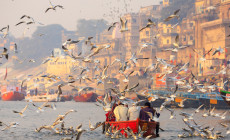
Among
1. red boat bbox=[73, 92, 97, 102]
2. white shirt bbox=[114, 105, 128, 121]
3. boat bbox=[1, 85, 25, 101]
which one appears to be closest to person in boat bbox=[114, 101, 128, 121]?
white shirt bbox=[114, 105, 128, 121]

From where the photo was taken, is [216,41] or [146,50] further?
[146,50]

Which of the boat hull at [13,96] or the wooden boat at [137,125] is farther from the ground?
the wooden boat at [137,125]

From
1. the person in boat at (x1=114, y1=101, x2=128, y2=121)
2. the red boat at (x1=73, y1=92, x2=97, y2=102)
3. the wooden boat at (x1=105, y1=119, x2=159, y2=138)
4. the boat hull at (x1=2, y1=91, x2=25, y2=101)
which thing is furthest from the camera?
the boat hull at (x1=2, y1=91, x2=25, y2=101)

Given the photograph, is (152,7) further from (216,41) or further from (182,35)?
(216,41)

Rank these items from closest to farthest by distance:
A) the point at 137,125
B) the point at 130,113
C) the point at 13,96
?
1. the point at 137,125
2. the point at 130,113
3. the point at 13,96

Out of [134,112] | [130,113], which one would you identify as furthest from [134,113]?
[130,113]

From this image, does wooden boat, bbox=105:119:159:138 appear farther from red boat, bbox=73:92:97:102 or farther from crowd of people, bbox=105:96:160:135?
red boat, bbox=73:92:97:102

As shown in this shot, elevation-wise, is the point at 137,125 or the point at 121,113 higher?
the point at 121,113

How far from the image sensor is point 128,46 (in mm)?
148875

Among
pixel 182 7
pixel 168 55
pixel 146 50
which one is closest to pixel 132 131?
pixel 168 55

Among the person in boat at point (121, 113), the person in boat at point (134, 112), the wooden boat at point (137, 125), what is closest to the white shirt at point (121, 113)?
the person in boat at point (121, 113)

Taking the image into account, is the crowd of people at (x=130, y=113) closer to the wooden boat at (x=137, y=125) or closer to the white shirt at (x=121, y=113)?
the white shirt at (x=121, y=113)

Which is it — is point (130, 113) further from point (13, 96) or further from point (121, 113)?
point (13, 96)

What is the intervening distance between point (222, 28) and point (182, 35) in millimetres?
26147
